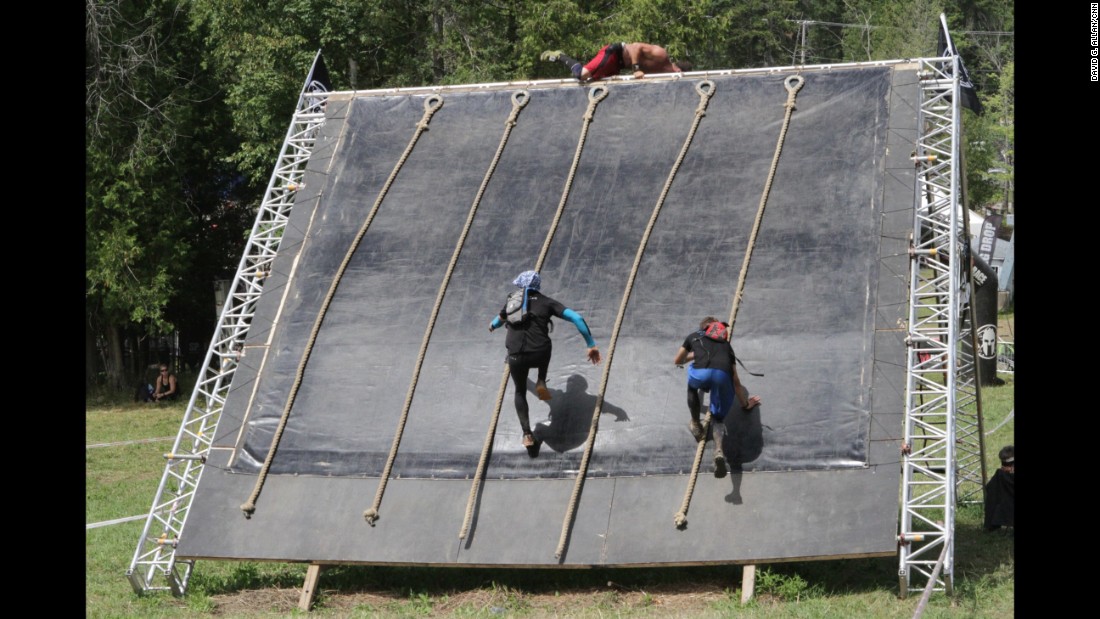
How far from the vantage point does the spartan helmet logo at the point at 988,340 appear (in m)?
20.4

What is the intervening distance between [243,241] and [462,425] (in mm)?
23433

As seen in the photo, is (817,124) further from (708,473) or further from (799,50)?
(799,50)

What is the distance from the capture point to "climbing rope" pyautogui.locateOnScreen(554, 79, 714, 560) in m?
10.8

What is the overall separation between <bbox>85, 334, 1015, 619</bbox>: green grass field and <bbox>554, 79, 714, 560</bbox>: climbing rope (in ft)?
2.38

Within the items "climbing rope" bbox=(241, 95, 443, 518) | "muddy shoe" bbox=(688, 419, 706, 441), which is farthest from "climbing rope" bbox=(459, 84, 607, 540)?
"muddy shoe" bbox=(688, 419, 706, 441)

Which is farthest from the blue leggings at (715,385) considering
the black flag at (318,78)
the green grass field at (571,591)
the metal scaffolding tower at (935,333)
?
the black flag at (318,78)

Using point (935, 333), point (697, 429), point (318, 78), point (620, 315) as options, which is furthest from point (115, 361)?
point (935, 333)

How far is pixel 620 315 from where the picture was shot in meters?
11.9

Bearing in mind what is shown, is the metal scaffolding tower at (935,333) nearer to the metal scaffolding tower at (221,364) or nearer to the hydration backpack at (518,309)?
the hydration backpack at (518,309)

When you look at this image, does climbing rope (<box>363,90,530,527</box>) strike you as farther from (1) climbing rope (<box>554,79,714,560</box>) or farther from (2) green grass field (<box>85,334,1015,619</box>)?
(1) climbing rope (<box>554,79,714,560</box>)
